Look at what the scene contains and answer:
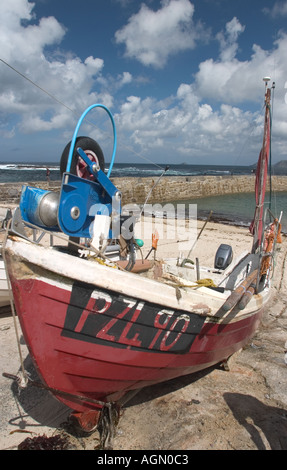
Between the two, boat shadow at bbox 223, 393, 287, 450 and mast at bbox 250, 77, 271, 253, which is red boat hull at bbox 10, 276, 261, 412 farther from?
mast at bbox 250, 77, 271, 253

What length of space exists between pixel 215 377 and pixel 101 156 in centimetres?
372

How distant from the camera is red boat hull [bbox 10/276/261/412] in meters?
2.90

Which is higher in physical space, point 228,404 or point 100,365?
point 100,365

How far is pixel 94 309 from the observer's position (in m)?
2.96

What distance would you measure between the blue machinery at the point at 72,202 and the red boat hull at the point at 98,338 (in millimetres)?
909

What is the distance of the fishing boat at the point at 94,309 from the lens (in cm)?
286

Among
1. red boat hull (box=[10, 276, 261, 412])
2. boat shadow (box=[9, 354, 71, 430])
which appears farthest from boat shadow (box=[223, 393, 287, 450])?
boat shadow (box=[9, 354, 71, 430])

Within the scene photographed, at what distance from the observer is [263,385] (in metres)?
4.59

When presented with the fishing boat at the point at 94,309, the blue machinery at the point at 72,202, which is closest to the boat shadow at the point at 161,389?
the fishing boat at the point at 94,309

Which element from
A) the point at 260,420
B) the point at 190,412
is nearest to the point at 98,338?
the point at 190,412

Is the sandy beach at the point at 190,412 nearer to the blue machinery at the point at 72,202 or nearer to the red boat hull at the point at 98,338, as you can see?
Result: the red boat hull at the point at 98,338
